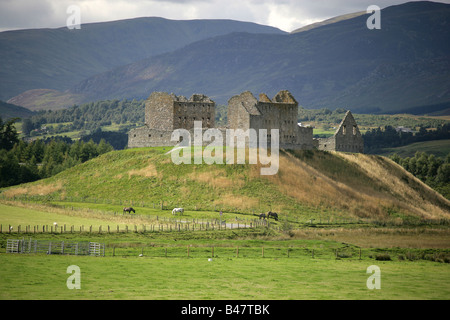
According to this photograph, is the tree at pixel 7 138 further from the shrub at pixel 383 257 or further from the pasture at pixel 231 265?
the shrub at pixel 383 257

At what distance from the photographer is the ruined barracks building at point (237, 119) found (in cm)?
11994

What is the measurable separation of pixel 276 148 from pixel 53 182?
134ft

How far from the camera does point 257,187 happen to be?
344 ft

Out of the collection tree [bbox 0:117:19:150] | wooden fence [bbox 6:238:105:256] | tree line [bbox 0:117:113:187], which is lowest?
wooden fence [bbox 6:238:105:256]

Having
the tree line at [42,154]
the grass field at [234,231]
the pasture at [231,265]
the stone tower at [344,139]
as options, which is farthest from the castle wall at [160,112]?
the pasture at [231,265]

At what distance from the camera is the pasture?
4452cm

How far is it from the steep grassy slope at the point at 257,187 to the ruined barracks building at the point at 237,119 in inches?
168

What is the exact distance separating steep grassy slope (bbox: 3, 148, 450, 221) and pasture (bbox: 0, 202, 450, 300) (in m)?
14.0

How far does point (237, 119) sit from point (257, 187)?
18172 millimetres

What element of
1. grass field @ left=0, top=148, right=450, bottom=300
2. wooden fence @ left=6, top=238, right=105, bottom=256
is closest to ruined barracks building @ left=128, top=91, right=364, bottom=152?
grass field @ left=0, top=148, right=450, bottom=300

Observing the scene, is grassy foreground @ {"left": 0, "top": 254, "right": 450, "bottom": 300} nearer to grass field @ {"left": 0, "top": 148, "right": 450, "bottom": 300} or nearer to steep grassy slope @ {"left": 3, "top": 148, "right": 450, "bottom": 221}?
grass field @ {"left": 0, "top": 148, "right": 450, "bottom": 300}

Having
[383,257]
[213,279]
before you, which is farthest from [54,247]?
[383,257]

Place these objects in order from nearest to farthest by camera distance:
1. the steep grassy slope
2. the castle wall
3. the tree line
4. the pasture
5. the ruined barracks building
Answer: the pasture, the steep grassy slope, the ruined barracks building, the castle wall, the tree line

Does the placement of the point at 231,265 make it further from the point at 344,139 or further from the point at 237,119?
the point at 344,139
